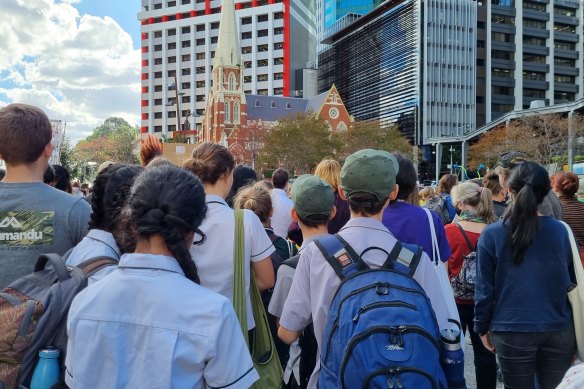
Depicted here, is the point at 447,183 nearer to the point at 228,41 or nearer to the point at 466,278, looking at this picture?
the point at 466,278

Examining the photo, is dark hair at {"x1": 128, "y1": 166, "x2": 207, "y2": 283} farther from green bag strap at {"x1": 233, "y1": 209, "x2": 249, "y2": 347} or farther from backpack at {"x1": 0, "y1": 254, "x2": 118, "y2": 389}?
green bag strap at {"x1": 233, "y1": 209, "x2": 249, "y2": 347}

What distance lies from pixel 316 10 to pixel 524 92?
49.1 metres

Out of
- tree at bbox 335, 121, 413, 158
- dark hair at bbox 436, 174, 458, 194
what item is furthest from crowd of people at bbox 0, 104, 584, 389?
tree at bbox 335, 121, 413, 158

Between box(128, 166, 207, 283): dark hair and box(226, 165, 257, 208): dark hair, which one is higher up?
box(226, 165, 257, 208): dark hair

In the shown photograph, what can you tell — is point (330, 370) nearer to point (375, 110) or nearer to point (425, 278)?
point (425, 278)

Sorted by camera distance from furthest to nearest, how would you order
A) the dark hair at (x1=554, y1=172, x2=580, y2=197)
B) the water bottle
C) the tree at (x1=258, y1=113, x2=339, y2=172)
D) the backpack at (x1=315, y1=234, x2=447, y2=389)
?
the tree at (x1=258, y1=113, x2=339, y2=172), the dark hair at (x1=554, y1=172, x2=580, y2=197), the water bottle, the backpack at (x1=315, y1=234, x2=447, y2=389)

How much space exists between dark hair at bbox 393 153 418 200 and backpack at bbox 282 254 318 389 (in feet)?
4.14

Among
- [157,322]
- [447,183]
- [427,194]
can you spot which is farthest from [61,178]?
[427,194]

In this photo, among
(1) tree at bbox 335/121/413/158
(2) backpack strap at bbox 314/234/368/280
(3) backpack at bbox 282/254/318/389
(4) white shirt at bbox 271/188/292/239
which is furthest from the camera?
(1) tree at bbox 335/121/413/158

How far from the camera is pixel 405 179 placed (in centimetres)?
345

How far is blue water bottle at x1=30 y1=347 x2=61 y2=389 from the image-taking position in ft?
6.12

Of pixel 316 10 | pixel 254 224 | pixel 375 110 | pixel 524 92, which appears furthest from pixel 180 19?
pixel 254 224

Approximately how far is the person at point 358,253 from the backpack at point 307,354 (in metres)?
0.28

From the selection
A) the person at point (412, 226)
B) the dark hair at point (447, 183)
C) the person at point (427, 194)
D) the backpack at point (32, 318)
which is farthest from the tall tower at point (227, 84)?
the backpack at point (32, 318)
